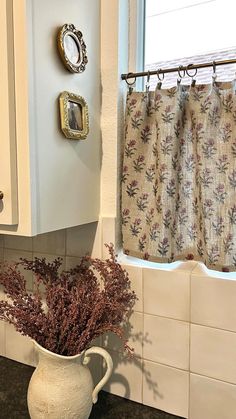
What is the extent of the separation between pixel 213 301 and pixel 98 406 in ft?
1.63

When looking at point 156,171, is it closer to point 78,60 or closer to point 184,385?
point 78,60

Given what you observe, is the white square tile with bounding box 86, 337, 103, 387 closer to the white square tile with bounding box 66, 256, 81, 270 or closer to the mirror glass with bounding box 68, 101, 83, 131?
the white square tile with bounding box 66, 256, 81, 270

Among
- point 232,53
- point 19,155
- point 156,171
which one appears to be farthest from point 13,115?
point 232,53

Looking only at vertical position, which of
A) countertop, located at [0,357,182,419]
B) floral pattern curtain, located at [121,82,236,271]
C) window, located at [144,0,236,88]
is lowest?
countertop, located at [0,357,182,419]

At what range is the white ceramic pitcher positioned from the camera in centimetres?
79

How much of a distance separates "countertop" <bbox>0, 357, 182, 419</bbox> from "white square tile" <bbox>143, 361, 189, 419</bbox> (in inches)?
0.8

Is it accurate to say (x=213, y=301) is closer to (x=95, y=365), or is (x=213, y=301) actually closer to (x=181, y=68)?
(x=95, y=365)

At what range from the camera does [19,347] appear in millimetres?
1271

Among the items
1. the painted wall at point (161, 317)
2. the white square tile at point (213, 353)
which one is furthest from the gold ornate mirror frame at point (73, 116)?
the white square tile at point (213, 353)

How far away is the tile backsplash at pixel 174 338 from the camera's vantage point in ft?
2.93

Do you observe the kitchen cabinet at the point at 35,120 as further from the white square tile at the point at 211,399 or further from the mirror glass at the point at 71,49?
the white square tile at the point at 211,399

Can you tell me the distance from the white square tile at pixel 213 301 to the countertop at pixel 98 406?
33 cm

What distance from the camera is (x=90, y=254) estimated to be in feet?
3.54

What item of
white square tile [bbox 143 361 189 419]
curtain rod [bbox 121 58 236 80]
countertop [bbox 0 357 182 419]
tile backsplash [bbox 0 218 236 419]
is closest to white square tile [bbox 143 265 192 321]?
tile backsplash [bbox 0 218 236 419]
